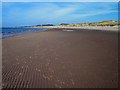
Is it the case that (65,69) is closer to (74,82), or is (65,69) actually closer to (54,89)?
(74,82)

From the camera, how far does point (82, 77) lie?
6.09m

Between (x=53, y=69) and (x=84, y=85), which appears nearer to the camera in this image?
(x=84, y=85)

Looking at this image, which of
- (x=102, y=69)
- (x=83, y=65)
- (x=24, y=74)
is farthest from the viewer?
(x=83, y=65)

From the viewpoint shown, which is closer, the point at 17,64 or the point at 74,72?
the point at 74,72

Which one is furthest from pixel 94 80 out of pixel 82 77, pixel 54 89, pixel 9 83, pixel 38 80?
pixel 9 83

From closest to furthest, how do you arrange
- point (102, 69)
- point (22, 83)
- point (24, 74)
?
1. point (22, 83)
2. point (24, 74)
3. point (102, 69)

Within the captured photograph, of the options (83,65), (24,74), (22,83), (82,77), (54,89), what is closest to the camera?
(54,89)

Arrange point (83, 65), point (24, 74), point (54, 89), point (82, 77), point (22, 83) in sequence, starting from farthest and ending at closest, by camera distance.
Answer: point (83, 65) → point (24, 74) → point (82, 77) → point (22, 83) → point (54, 89)

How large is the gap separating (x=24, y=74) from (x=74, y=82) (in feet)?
7.04

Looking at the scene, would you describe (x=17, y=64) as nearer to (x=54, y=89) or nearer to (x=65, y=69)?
(x=65, y=69)

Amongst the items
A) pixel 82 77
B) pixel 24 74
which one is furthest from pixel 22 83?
pixel 82 77

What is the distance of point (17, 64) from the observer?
320 inches

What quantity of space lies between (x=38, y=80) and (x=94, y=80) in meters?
2.00

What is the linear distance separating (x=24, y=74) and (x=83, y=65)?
279 cm
